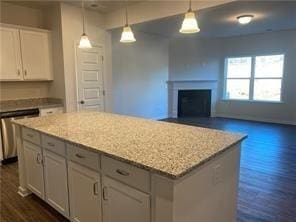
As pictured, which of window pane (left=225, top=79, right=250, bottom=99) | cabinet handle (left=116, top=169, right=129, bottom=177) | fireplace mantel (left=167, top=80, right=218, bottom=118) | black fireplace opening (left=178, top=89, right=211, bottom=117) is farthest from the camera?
black fireplace opening (left=178, top=89, right=211, bottom=117)

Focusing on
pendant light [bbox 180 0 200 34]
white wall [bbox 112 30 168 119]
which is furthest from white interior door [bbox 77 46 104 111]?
pendant light [bbox 180 0 200 34]

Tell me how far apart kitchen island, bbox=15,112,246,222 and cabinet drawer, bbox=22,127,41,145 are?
0.01 metres

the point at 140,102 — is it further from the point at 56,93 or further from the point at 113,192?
the point at 113,192

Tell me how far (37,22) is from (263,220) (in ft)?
16.1

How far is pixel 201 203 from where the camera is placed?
1.52m

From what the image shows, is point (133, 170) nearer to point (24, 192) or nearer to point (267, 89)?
point (24, 192)

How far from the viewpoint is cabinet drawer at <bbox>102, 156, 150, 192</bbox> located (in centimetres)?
140

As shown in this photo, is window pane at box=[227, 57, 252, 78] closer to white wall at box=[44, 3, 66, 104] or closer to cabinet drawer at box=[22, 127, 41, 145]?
white wall at box=[44, 3, 66, 104]

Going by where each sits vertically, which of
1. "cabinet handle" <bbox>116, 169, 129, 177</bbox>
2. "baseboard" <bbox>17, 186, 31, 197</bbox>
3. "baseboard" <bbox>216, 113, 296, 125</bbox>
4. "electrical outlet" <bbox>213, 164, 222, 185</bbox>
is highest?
"cabinet handle" <bbox>116, 169, 129, 177</bbox>

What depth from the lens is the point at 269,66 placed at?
22.9 ft

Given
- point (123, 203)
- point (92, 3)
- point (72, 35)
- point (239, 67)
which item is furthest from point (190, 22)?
point (239, 67)

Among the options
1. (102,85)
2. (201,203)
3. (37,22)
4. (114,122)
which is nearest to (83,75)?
(102,85)

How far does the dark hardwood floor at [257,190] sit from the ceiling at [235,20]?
2494 mm

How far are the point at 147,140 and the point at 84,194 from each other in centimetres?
69
